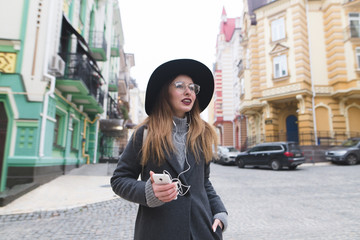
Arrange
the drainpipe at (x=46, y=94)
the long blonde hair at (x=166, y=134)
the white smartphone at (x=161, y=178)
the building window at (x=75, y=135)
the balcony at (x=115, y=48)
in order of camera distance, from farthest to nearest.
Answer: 1. the balcony at (x=115, y=48)
2. the building window at (x=75, y=135)
3. the drainpipe at (x=46, y=94)
4. the long blonde hair at (x=166, y=134)
5. the white smartphone at (x=161, y=178)

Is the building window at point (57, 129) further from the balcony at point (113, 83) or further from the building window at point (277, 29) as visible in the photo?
the building window at point (277, 29)

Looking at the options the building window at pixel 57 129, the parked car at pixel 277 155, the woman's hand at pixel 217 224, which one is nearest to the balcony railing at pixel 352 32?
the parked car at pixel 277 155

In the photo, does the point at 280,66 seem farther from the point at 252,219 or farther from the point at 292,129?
the point at 252,219

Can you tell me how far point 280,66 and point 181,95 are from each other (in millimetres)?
21055

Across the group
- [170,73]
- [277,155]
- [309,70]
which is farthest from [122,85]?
[170,73]

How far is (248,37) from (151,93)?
24964 millimetres

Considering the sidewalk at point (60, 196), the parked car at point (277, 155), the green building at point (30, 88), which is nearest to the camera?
the sidewalk at point (60, 196)

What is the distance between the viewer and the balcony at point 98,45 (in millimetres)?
15129

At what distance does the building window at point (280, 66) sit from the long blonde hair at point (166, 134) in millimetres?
20278

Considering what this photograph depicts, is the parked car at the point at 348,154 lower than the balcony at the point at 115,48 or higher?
lower

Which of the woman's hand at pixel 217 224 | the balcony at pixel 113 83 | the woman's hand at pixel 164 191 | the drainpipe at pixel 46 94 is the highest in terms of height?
the balcony at pixel 113 83

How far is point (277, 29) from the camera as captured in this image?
69.3 feet

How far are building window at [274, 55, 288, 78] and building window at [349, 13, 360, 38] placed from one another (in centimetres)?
524

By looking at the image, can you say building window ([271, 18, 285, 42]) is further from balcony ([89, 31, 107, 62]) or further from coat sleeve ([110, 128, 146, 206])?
coat sleeve ([110, 128, 146, 206])
